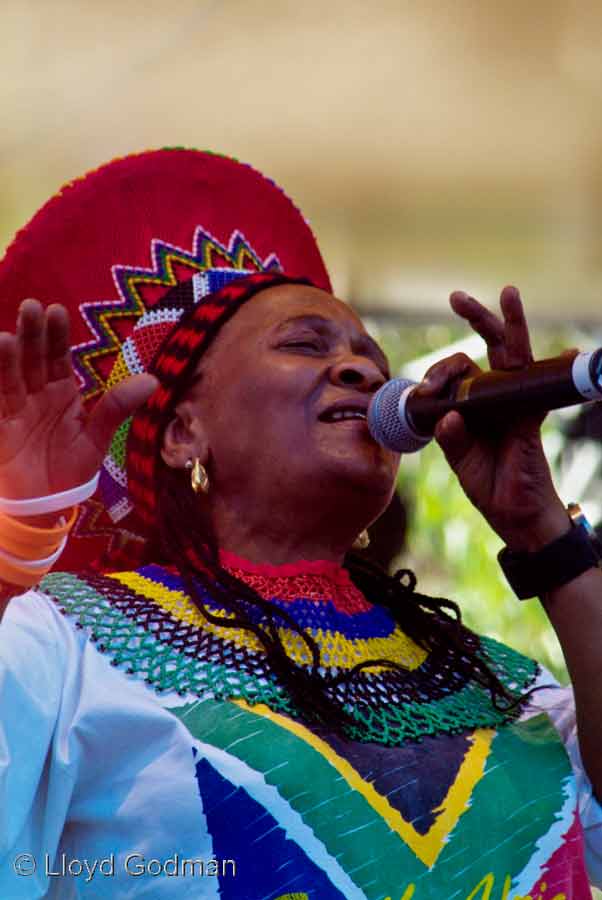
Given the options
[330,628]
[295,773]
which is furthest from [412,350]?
[295,773]

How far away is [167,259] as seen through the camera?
223cm

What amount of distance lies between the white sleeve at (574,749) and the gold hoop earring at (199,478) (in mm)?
591

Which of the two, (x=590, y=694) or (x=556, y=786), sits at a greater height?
(x=590, y=694)

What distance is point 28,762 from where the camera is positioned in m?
1.57

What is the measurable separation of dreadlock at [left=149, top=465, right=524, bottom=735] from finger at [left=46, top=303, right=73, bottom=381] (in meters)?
0.50

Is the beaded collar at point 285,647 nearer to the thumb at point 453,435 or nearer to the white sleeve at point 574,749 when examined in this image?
the white sleeve at point 574,749

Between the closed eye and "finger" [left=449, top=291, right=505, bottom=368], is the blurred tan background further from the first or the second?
"finger" [left=449, top=291, right=505, bottom=368]

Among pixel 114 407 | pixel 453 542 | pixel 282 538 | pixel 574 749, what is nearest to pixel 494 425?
pixel 282 538

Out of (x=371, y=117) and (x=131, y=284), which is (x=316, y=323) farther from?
(x=371, y=117)

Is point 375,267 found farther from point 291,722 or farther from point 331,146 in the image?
point 291,722

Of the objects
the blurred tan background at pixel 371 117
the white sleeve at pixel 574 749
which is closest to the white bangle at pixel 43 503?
the white sleeve at pixel 574 749

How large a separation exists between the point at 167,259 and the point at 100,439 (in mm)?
809

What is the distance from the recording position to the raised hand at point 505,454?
5.80 feet

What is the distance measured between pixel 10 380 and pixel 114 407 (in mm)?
119
